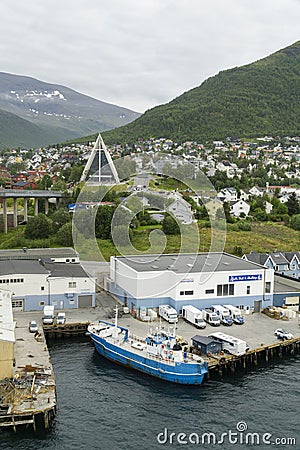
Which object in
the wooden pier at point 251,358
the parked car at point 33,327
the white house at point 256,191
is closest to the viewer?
the wooden pier at point 251,358

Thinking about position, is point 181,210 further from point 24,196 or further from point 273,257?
point 273,257

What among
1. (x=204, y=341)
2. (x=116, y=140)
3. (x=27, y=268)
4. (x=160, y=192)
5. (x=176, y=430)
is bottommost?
(x=176, y=430)

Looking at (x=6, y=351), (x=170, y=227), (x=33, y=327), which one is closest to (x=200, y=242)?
(x=170, y=227)

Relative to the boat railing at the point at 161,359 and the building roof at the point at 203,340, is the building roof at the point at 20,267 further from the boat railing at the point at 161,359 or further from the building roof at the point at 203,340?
the building roof at the point at 203,340

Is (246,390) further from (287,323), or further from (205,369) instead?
(287,323)

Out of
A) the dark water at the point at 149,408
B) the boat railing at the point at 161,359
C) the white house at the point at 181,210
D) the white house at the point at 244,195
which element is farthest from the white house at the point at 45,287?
the white house at the point at 244,195

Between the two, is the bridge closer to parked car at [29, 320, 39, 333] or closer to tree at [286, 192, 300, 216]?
parked car at [29, 320, 39, 333]

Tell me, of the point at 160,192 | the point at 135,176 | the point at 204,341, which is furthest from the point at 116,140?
the point at 204,341

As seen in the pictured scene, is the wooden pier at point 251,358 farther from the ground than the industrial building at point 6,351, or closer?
A: closer
